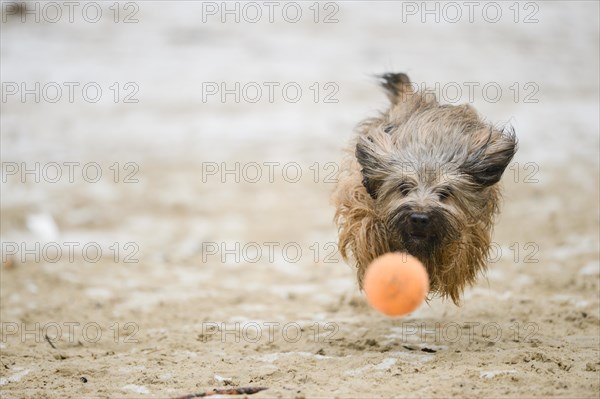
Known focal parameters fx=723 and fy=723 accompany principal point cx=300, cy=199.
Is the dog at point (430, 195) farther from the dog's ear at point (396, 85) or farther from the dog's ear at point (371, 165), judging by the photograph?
the dog's ear at point (396, 85)

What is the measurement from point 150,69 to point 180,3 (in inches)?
118

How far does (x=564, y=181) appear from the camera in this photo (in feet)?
30.2

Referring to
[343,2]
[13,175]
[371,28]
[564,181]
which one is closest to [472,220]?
[564,181]

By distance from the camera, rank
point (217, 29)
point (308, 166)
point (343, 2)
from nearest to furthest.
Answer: point (308, 166) < point (217, 29) < point (343, 2)

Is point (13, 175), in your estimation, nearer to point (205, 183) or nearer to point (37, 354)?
point (205, 183)

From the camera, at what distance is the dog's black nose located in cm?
441

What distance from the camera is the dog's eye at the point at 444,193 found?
4.60 m

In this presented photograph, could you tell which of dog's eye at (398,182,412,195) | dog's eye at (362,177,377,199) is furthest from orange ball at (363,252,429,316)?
dog's eye at (362,177,377,199)

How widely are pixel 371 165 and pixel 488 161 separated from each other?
0.78 metres

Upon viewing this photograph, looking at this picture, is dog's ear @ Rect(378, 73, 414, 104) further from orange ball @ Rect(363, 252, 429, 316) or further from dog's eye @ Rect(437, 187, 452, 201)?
orange ball @ Rect(363, 252, 429, 316)

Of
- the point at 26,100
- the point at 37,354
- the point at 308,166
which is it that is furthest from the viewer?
the point at 26,100

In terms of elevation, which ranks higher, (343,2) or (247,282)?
(343,2)

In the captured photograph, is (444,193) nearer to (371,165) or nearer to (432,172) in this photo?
(432,172)

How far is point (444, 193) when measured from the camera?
4625mm
